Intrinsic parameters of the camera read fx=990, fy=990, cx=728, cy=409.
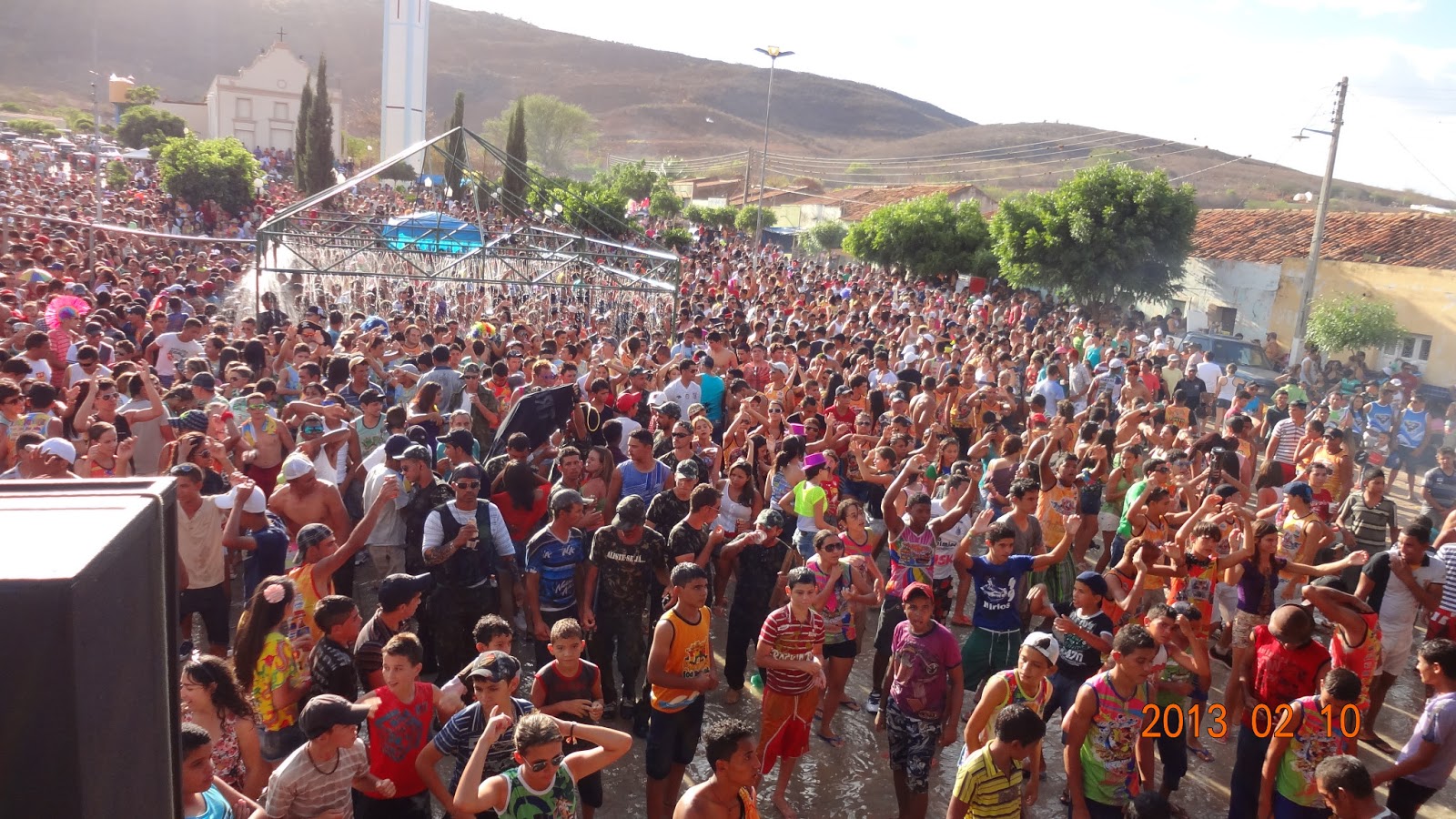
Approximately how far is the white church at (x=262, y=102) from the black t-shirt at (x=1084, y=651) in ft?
234

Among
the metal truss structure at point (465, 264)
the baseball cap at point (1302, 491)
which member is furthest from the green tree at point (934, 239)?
the baseball cap at point (1302, 491)

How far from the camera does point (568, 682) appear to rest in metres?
4.25

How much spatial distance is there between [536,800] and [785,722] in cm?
172

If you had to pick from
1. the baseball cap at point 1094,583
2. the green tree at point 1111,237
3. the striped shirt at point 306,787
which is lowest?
the striped shirt at point 306,787

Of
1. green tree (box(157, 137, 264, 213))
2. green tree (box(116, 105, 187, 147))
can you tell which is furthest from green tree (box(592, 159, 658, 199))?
green tree (box(116, 105, 187, 147))

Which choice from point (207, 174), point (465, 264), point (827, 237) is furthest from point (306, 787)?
point (827, 237)

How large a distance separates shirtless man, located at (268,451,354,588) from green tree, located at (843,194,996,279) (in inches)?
1057

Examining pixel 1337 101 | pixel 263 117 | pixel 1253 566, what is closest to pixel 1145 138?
pixel 263 117

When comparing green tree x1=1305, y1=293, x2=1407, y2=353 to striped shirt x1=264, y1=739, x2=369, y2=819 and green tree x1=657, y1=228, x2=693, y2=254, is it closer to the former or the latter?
green tree x1=657, y1=228, x2=693, y2=254

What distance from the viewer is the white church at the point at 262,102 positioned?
2606 inches

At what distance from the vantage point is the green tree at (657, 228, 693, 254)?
103 feet

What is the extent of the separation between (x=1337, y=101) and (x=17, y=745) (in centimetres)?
2403

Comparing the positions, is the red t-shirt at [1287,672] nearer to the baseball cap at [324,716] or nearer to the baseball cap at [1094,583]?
the baseball cap at [1094,583]

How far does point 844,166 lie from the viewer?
352 ft
